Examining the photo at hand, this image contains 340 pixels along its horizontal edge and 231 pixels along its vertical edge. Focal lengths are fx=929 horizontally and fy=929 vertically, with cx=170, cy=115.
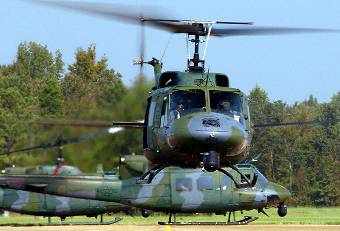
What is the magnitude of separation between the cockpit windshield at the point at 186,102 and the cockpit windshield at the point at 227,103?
0.25m

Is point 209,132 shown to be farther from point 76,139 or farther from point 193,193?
point 193,193

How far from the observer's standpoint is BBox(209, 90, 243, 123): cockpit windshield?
2016 cm

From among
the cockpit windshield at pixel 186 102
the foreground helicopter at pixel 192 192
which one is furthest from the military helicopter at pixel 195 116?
the foreground helicopter at pixel 192 192

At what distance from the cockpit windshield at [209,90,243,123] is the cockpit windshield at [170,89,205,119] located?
25 centimetres

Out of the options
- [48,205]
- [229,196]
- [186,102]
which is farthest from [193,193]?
[186,102]

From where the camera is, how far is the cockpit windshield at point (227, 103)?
2016 cm

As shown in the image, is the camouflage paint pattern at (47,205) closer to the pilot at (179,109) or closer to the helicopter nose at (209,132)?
the pilot at (179,109)

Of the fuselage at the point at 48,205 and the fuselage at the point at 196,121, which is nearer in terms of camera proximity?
the fuselage at the point at 196,121

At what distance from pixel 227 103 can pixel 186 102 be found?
917mm

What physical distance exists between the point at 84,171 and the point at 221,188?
1102 centimetres

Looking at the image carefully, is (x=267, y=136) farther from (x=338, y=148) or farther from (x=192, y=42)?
(x=192, y=42)

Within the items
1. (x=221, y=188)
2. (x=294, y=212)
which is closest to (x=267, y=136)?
(x=294, y=212)

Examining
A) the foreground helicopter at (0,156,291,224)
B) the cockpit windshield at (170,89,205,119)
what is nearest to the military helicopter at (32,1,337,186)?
the cockpit windshield at (170,89,205,119)

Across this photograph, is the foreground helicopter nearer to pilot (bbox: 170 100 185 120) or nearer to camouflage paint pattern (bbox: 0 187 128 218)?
camouflage paint pattern (bbox: 0 187 128 218)
